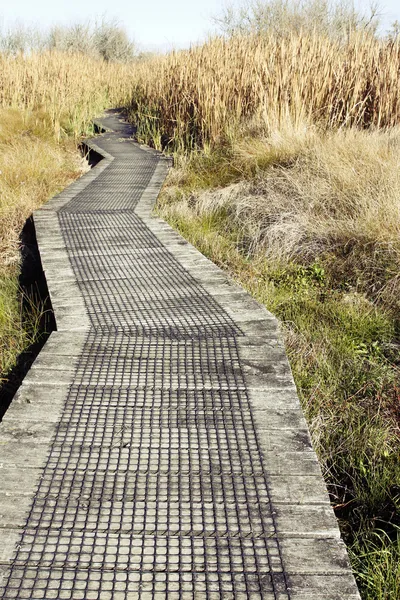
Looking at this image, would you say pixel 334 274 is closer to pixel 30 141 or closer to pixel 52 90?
pixel 30 141

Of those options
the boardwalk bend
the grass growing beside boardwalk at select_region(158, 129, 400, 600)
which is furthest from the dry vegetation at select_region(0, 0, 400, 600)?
the boardwalk bend

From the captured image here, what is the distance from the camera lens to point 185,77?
7.59m

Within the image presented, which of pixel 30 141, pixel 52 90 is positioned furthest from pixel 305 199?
pixel 52 90

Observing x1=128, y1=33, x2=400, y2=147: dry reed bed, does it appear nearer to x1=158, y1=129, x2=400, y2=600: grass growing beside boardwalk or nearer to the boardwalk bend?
x1=158, y1=129, x2=400, y2=600: grass growing beside boardwalk

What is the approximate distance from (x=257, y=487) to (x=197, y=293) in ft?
5.27

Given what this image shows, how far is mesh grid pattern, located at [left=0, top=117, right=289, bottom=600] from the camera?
1299 millimetres

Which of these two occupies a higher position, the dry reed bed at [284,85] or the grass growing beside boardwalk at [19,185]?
the dry reed bed at [284,85]

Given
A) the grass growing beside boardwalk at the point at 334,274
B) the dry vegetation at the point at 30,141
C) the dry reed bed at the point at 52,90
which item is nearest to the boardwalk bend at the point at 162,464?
the grass growing beside boardwalk at the point at 334,274

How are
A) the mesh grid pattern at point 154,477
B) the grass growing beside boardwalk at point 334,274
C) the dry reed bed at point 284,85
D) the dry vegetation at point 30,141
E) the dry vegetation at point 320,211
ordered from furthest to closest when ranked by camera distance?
the dry reed bed at point 284,85
the dry vegetation at point 30,141
the dry vegetation at point 320,211
the grass growing beside boardwalk at point 334,274
the mesh grid pattern at point 154,477

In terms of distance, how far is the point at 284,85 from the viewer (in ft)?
21.5

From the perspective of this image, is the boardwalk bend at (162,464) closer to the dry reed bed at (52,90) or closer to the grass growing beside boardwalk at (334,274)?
the grass growing beside boardwalk at (334,274)

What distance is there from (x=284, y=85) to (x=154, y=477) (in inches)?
237

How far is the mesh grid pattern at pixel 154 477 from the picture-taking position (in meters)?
1.30

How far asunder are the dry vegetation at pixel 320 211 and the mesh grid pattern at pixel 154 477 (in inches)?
18.7
